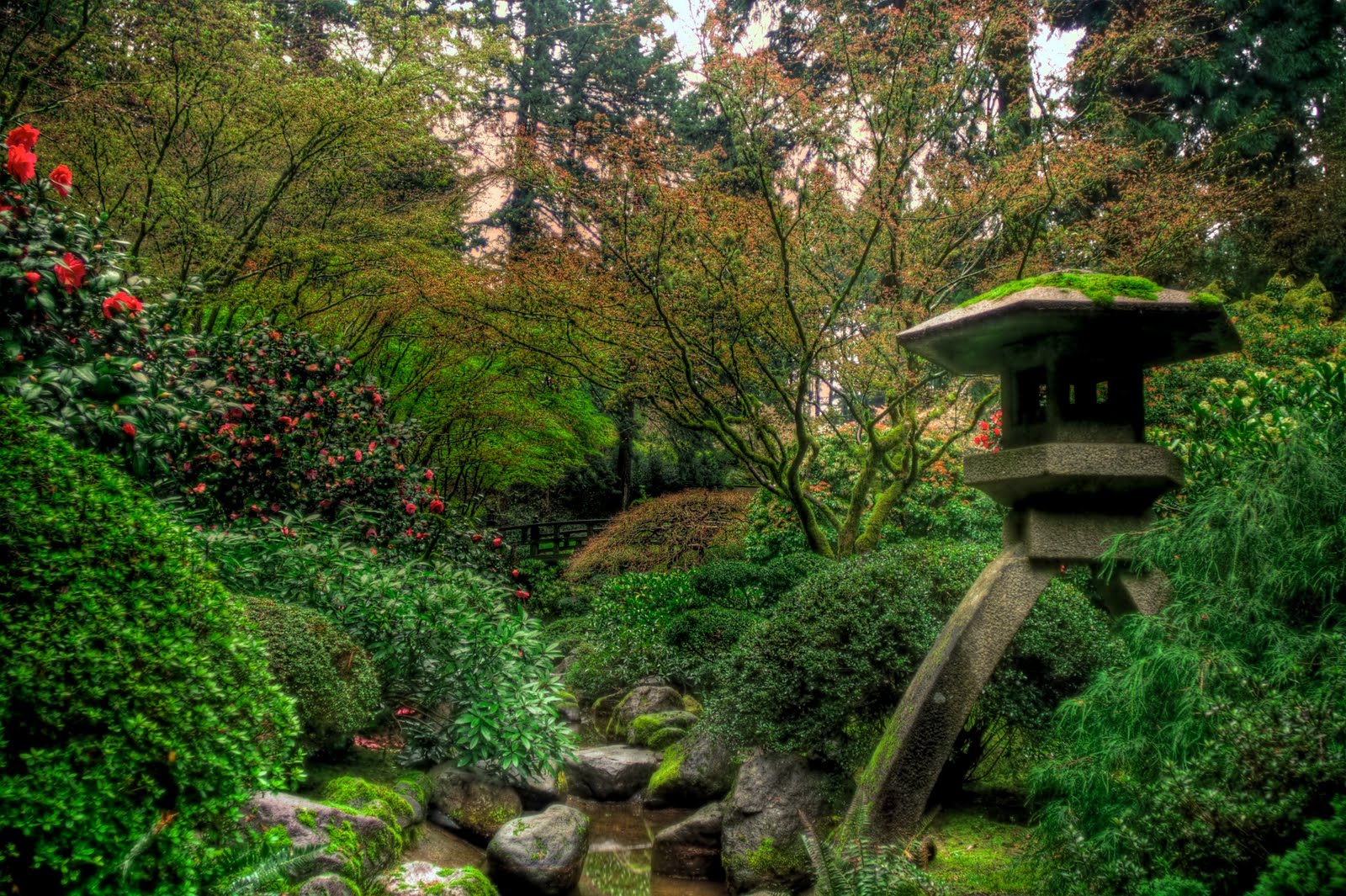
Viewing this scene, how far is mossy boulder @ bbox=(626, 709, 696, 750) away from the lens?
7250mm

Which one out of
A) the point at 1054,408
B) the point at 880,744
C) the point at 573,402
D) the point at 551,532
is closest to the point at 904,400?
the point at 1054,408

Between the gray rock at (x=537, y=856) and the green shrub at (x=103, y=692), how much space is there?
2595 mm

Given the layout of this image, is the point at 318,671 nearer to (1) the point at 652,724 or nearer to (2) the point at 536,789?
(2) the point at 536,789

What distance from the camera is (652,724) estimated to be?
24.0 feet

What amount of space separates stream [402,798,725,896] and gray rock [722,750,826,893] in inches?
17.4

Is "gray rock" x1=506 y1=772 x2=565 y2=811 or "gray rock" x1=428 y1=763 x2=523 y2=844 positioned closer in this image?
"gray rock" x1=428 y1=763 x2=523 y2=844

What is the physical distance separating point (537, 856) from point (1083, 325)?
13.1ft

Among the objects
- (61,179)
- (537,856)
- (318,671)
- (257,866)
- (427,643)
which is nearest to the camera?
(257,866)

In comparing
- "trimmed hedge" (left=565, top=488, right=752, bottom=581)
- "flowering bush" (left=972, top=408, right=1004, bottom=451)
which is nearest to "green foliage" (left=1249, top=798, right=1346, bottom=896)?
"flowering bush" (left=972, top=408, right=1004, bottom=451)

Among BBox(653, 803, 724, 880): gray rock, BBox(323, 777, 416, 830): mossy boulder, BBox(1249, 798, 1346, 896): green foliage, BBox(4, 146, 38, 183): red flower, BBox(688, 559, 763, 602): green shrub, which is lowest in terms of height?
BBox(653, 803, 724, 880): gray rock

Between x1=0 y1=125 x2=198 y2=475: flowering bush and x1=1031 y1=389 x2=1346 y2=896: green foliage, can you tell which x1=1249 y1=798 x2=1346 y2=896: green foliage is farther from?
x1=0 y1=125 x2=198 y2=475: flowering bush

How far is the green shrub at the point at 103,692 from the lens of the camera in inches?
75.9

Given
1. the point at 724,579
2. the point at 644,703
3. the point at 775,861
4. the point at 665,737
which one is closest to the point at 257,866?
the point at 775,861

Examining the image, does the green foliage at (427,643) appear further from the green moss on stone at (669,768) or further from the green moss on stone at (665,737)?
the green moss on stone at (665,737)
